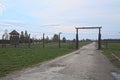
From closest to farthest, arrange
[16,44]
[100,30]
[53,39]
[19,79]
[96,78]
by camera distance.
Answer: [19,79] → [96,78] → [100,30] → [16,44] → [53,39]

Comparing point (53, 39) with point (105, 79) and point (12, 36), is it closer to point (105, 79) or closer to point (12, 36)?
point (12, 36)

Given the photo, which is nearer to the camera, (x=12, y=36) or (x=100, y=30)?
(x=100, y=30)

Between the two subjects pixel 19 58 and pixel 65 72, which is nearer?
pixel 65 72

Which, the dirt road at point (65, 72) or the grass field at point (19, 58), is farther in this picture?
the grass field at point (19, 58)

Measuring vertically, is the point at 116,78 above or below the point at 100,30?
below

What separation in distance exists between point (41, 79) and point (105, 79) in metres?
2.76

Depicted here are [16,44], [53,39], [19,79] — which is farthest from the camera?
[53,39]

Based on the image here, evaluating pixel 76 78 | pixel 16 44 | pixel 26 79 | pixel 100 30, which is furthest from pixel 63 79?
pixel 16 44

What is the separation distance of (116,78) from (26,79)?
3.98 metres

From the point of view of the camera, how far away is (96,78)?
39.2ft

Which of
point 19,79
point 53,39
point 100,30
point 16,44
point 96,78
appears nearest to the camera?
point 19,79

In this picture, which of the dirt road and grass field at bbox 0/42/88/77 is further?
grass field at bbox 0/42/88/77

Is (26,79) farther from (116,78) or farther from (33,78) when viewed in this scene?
(116,78)

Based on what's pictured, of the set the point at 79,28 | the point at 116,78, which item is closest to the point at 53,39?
the point at 79,28
